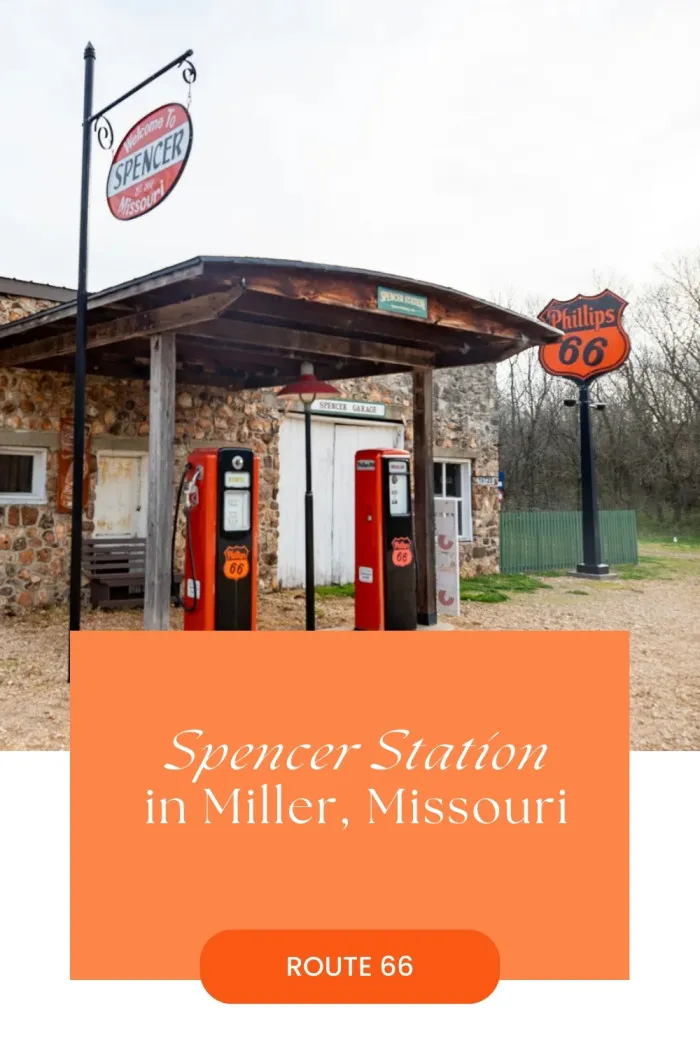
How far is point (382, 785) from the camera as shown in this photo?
5.60ft

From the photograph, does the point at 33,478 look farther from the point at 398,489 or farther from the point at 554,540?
the point at 554,540

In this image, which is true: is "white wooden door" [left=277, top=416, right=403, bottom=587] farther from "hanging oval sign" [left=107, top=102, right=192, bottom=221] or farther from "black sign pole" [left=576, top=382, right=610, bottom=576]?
"hanging oval sign" [left=107, top=102, right=192, bottom=221]

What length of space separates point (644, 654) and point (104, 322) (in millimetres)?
5561

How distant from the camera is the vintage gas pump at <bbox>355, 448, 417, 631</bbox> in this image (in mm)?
6805

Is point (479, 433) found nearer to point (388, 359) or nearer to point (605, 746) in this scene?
point (388, 359)

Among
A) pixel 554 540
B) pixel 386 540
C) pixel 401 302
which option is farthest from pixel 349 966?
pixel 554 540

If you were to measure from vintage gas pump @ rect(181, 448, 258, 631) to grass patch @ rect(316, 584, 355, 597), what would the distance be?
153 inches

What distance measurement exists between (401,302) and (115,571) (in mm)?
4603

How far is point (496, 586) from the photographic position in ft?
37.7

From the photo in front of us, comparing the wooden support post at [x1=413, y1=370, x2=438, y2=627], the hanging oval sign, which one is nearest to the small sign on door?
the wooden support post at [x1=413, y1=370, x2=438, y2=627]

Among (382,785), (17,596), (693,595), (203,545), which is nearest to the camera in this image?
(382,785)

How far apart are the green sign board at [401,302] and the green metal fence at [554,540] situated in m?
7.83

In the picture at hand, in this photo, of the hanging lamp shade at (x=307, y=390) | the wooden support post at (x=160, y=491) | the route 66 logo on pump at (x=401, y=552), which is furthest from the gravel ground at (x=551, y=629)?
the hanging lamp shade at (x=307, y=390)

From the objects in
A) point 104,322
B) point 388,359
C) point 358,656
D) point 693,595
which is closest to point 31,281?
point 104,322
